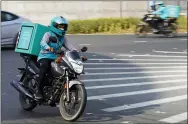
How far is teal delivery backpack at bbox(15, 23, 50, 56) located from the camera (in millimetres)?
6766

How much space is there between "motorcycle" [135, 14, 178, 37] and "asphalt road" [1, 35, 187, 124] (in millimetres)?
3640

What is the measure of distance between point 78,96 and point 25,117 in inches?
36.4

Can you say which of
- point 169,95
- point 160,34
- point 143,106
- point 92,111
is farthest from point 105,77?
point 160,34

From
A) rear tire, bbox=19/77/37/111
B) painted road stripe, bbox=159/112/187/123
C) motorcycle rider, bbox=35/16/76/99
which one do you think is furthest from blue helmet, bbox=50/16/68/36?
painted road stripe, bbox=159/112/187/123

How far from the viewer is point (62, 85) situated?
686cm

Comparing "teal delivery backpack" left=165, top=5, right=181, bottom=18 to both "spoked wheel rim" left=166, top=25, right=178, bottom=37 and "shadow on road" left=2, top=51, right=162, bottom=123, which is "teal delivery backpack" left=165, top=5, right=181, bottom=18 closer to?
"spoked wheel rim" left=166, top=25, right=178, bottom=37

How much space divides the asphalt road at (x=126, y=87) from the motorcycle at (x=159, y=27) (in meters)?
3.64

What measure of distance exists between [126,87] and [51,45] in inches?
148

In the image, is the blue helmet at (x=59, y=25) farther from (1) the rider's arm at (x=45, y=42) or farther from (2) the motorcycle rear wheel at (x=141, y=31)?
(2) the motorcycle rear wheel at (x=141, y=31)

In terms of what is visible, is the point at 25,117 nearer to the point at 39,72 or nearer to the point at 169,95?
the point at 39,72

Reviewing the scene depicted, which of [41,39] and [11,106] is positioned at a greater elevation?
[41,39]

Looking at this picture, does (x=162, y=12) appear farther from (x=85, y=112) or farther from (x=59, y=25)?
(x=59, y=25)

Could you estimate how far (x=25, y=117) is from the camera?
706 cm

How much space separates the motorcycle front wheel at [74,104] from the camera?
21.5 ft
